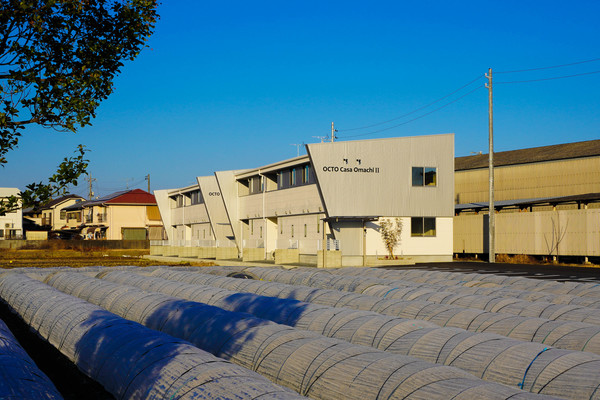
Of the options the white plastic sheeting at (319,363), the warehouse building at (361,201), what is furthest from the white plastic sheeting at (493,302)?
the warehouse building at (361,201)

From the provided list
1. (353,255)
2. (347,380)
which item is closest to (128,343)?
(347,380)

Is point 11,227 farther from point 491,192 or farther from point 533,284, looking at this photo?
point 533,284

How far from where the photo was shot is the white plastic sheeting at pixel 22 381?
7055 millimetres

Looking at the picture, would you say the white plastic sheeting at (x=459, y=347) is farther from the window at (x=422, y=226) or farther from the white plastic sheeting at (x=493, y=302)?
the window at (x=422, y=226)

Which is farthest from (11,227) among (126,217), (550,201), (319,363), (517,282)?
(319,363)

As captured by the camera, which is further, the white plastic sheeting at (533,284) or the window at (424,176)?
the window at (424,176)

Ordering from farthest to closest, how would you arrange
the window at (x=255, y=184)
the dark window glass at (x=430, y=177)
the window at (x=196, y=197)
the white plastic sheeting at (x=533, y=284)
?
the window at (x=196, y=197) → the window at (x=255, y=184) → the dark window glass at (x=430, y=177) → the white plastic sheeting at (x=533, y=284)

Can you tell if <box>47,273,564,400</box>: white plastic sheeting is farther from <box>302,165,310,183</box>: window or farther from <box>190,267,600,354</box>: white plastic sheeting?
<box>302,165,310,183</box>: window

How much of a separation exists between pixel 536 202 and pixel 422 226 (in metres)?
9.76

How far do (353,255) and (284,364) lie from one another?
33.6 meters

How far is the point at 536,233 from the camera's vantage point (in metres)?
43.4

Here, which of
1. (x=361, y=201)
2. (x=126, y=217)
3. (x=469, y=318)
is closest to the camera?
(x=469, y=318)

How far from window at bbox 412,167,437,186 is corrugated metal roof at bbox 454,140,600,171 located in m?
18.3

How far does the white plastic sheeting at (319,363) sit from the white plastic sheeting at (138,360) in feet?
4.80
